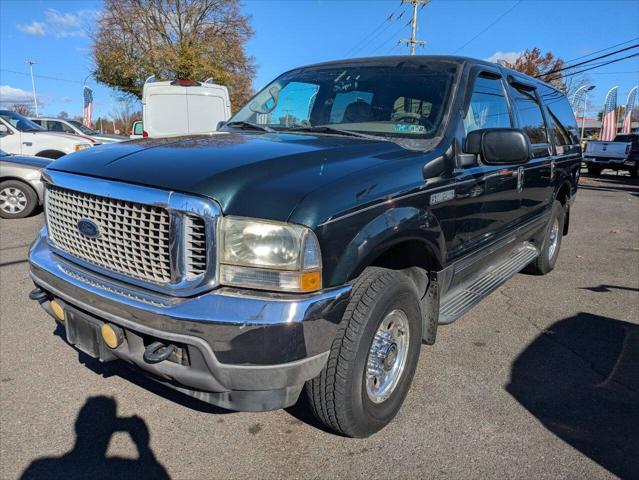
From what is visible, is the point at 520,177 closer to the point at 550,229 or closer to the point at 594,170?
the point at 550,229

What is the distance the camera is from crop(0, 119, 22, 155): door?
11.6 m

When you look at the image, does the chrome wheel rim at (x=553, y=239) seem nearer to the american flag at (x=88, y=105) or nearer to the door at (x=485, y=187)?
the door at (x=485, y=187)

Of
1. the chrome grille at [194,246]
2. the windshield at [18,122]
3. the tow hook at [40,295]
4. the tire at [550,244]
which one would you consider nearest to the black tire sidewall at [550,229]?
the tire at [550,244]

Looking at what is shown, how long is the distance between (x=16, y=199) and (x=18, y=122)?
4.90 metres

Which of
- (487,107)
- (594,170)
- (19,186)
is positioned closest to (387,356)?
(487,107)

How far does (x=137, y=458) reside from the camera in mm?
2432

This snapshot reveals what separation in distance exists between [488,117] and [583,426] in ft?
6.95

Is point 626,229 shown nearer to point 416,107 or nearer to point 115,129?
point 416,107

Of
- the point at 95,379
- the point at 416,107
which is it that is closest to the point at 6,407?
the point at 95,379

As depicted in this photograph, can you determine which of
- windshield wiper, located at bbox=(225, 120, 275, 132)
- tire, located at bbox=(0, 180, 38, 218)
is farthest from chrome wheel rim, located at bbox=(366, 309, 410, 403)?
tire, located at bbox=(0, 180, 38, 218)

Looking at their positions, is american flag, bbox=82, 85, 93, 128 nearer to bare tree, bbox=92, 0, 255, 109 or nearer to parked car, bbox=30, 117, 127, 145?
bare tree, bbox=92, 0, 255, 109

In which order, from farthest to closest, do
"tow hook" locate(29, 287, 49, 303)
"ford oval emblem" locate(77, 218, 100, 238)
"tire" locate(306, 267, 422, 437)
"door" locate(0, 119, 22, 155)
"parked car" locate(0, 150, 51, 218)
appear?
1. "door" locate(0, 119, 22, 155)
2. "parked car" locate(0, 150, 51, 218)
3. "tow hook" locate(29, 287, 49, 303)
4. "ford oval emblem" locate(77, 218, 100, 238)
5. "tire" locate(306, 267, 422, 437)

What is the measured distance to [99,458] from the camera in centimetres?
242

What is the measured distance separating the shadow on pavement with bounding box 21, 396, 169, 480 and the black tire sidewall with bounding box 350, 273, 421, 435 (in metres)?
0.98
